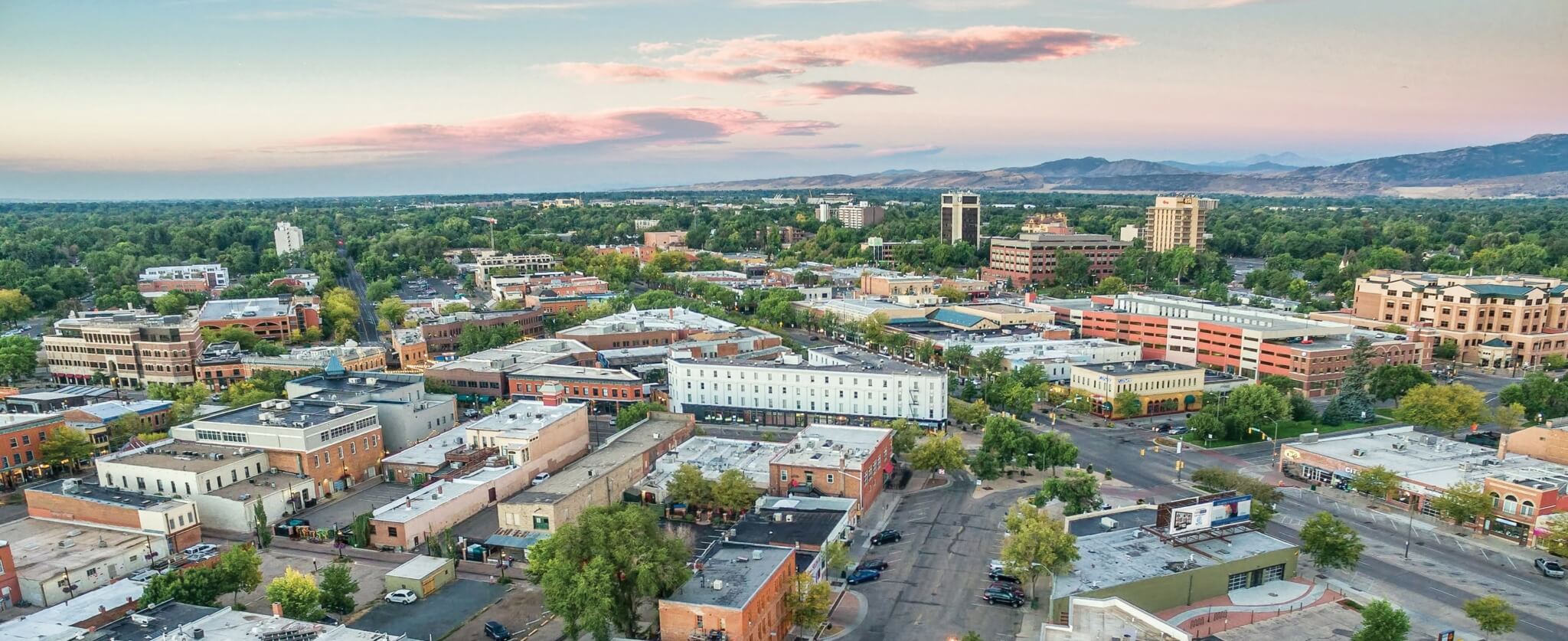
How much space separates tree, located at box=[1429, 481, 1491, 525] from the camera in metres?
48.3

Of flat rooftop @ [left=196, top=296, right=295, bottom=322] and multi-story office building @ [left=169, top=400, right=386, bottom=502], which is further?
flat rooftop @ [left=196, top=296, right=295, bottom=322]

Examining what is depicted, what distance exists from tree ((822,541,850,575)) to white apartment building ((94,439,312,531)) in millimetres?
33085

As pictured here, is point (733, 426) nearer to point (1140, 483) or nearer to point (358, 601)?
point (1140, 483)

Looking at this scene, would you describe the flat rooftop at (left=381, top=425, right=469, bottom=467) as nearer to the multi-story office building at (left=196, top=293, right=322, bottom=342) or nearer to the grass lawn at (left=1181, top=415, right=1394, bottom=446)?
the grass lawn at (left=1181, top=415, right=1394, bottom=446)

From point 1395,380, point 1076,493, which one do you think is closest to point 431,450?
point 1076,493

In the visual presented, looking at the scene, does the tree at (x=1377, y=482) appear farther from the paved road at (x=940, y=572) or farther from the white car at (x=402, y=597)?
Result: the white car at (x=402, y=597)

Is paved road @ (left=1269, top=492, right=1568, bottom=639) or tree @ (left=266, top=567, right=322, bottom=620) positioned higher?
tree @ (left=266, top=567, right=322, bottom=620)

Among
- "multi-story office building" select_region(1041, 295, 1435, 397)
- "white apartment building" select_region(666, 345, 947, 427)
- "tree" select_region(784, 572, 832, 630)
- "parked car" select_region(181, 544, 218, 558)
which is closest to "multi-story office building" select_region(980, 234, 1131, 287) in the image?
"multi-story office building" select_region(1041, 295, 1435, 397)

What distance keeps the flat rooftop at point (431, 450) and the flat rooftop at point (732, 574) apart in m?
27.2

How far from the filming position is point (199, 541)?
163 ft

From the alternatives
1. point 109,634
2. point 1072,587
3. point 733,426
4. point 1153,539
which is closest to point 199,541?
point 109,634

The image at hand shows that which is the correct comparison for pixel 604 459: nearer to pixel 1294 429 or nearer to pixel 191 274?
pixel 1294 429

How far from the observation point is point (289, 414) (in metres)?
59.8

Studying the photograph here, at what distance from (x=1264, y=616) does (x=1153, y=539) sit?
5.61 metres
